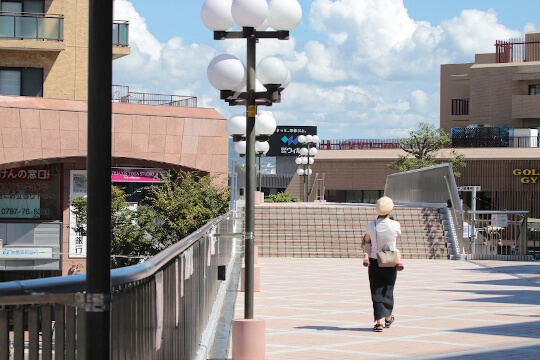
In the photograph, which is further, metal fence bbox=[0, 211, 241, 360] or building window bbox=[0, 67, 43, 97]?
building window bbox=[0, 67, 43, 97]

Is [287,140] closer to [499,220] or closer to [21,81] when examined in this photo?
[21,81]

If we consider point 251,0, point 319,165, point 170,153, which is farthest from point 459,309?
point 319,165

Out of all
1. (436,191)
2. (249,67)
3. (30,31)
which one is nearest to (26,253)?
(30,31)

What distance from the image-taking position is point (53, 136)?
32062 mm

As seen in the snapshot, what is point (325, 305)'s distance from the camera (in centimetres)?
1255

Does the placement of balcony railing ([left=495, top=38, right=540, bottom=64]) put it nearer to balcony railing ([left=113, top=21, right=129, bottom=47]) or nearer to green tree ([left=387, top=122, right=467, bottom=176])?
green tree ([left=387, top=122, right=467, bottom=176])

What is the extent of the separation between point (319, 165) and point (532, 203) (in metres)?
17.2

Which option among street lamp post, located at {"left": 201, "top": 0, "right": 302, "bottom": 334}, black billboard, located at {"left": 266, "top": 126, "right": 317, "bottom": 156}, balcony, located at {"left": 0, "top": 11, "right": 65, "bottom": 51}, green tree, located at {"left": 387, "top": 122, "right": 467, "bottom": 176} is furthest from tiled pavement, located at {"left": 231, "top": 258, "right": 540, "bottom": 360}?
black billboard, located at {"left": 266, "top": 126, "right": 317, "bottom": 156}

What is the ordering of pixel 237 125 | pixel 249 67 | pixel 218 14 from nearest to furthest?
pixel 249 67, pixel 218 14, pixel 237 125

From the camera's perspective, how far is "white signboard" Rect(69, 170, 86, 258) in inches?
1300

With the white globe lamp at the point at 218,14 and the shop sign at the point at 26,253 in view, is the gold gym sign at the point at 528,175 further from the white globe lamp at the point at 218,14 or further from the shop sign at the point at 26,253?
the white globe lamp at the point at 218,14

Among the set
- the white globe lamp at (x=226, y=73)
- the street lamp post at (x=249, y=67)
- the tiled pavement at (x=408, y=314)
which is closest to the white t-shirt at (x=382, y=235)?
the tiled pavement at (x=408, y=314)

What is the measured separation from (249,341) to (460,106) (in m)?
61.0

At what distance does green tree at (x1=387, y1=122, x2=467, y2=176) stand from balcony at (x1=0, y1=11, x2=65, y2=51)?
95.3ft
